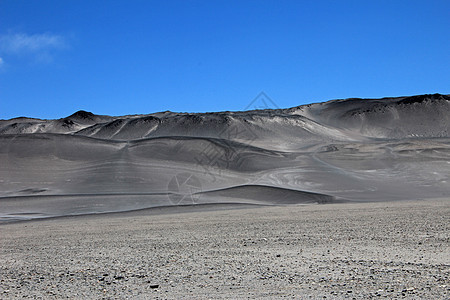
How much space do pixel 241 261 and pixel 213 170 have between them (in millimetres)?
32418

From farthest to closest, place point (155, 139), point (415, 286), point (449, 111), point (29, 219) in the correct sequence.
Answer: point (449, 111)
point (155, 139)
point (29, 219)
point (415, 286)

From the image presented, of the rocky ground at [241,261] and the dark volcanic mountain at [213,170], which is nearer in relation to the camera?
the rocky ground at [241,261]

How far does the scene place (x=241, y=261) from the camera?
30.6 feet

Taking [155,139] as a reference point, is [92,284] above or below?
below

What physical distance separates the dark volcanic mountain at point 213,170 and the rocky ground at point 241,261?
499 inches

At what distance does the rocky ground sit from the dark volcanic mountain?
12.7 m

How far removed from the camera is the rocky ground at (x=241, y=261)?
7.16 meters

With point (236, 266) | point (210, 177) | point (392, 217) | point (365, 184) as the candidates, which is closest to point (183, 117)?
point (210, 177)

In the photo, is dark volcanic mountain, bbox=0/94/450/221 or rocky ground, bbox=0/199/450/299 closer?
rocky ground, bbox=0/199/450/299

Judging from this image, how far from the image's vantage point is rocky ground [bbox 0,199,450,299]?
7.16 metres

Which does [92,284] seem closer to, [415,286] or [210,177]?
[415,286]

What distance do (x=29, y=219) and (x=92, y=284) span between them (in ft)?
52.6

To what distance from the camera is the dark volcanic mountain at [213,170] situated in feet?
96.1

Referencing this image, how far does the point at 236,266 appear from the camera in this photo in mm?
8844
